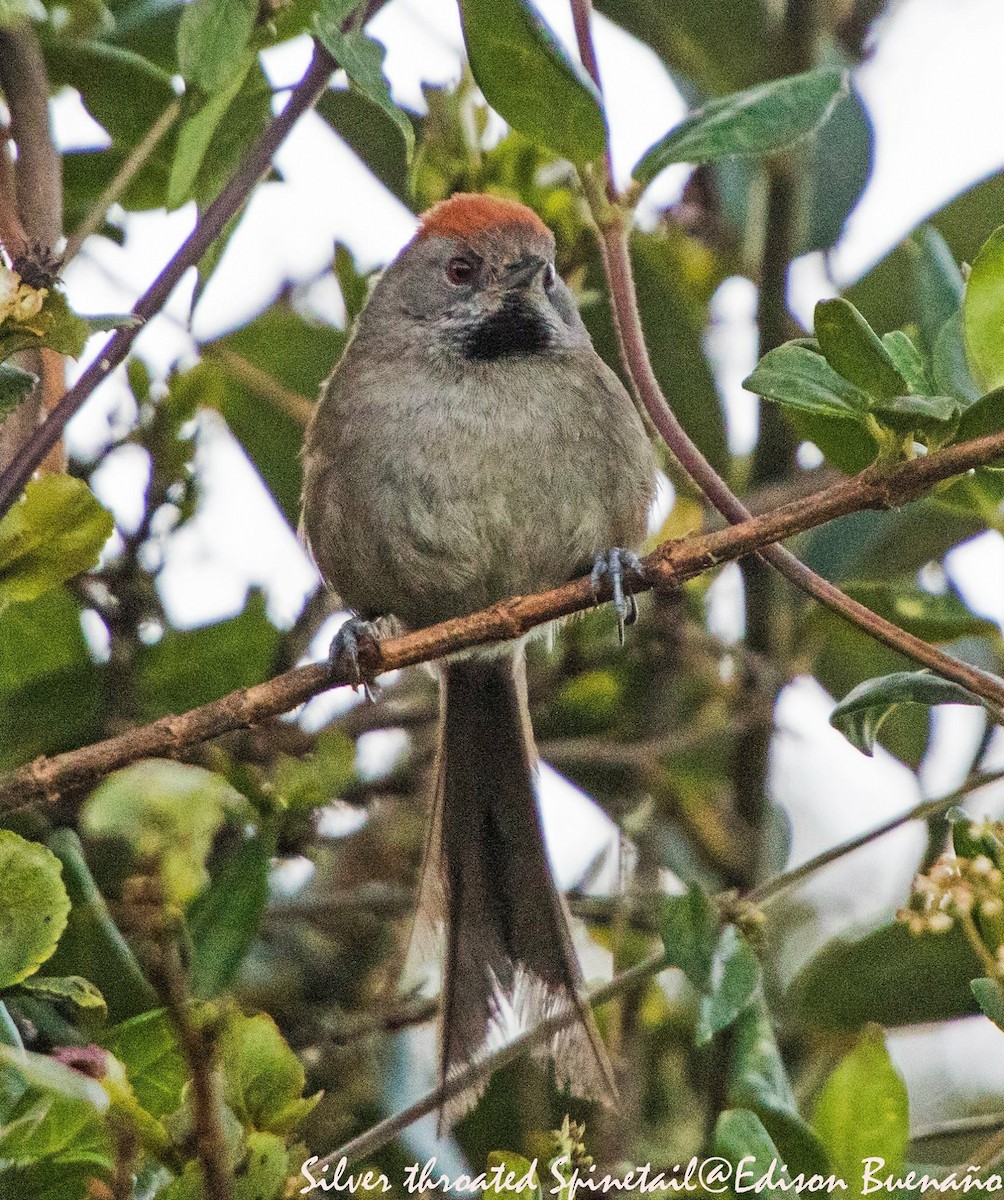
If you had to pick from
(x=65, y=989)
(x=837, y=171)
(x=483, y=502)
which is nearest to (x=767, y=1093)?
(x=65, y=989)

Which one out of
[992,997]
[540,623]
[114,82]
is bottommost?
[992,997]

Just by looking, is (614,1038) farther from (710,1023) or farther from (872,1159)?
(872,1159)

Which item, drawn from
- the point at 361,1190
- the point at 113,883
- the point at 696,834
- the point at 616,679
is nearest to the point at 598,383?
the point at 616,679

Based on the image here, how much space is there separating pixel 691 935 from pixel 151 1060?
0.76 metres

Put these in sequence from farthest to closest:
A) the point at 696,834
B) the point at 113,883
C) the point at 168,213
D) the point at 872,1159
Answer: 1. the point at 696,834
2. the point at 113,883
3. the point at 168,213
4. the point at 872,1159

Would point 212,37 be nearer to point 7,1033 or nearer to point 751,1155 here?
point 7,1033

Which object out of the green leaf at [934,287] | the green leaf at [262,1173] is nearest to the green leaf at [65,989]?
the green leaf at [262,1173]

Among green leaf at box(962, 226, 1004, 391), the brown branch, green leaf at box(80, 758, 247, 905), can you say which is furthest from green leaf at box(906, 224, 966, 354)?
green leaf at box(80, 758, 247, 905)

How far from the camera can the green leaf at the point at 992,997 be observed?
1733 mm

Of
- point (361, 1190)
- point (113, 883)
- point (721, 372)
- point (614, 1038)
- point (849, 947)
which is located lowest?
point (614, 1038)

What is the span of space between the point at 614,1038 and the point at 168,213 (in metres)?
1.64

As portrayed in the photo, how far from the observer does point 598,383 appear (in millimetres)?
3221

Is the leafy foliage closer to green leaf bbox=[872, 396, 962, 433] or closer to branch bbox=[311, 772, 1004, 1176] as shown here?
green leaf bbox=[872, 396, 962, 433]

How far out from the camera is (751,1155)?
1.72 metres
